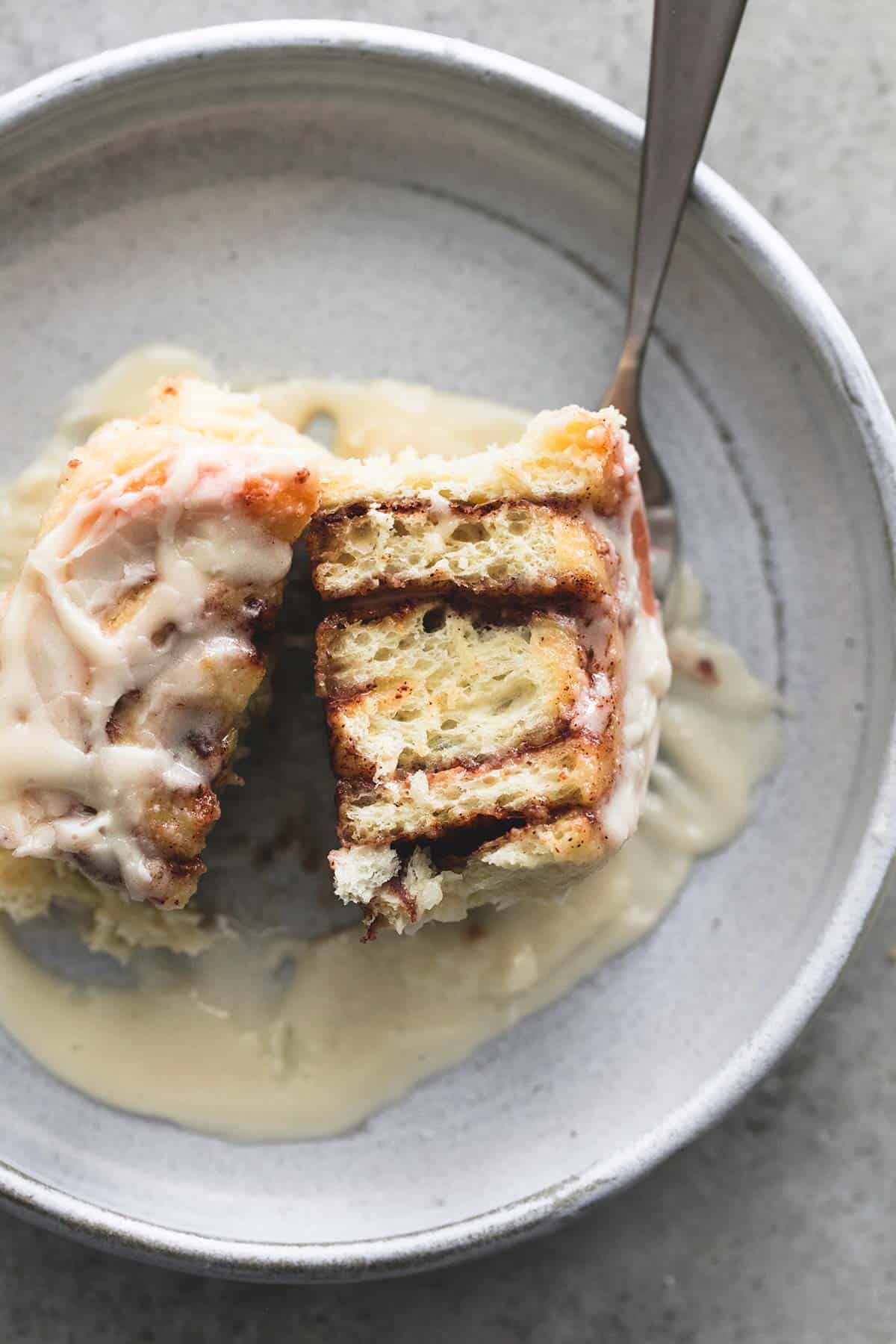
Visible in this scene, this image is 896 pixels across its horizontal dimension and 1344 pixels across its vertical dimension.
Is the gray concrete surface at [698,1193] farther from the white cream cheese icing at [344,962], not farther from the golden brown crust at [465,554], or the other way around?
the golden brown crust at [465,554]

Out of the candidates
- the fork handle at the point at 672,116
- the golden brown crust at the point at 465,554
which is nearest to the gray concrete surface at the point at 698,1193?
the fork handle at the point at 672,116

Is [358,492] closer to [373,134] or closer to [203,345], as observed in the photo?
[203,345]

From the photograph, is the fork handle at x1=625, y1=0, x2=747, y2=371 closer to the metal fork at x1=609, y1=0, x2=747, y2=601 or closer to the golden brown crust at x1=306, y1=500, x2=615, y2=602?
the metal fork at x1=609, y1=0, x2=747, y2=601

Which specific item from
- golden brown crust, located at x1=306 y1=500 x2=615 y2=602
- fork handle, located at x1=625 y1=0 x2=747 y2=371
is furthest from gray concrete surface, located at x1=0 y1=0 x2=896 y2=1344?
golden brown crust, located at x1=306 y1=500 x2=615 y2=602

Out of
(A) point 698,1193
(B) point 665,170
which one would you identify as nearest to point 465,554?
(B) point 665,170

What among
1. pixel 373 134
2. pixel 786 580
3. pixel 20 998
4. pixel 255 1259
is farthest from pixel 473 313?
pixel 255 1259

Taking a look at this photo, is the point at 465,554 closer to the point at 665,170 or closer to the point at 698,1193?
the point at 665,170
